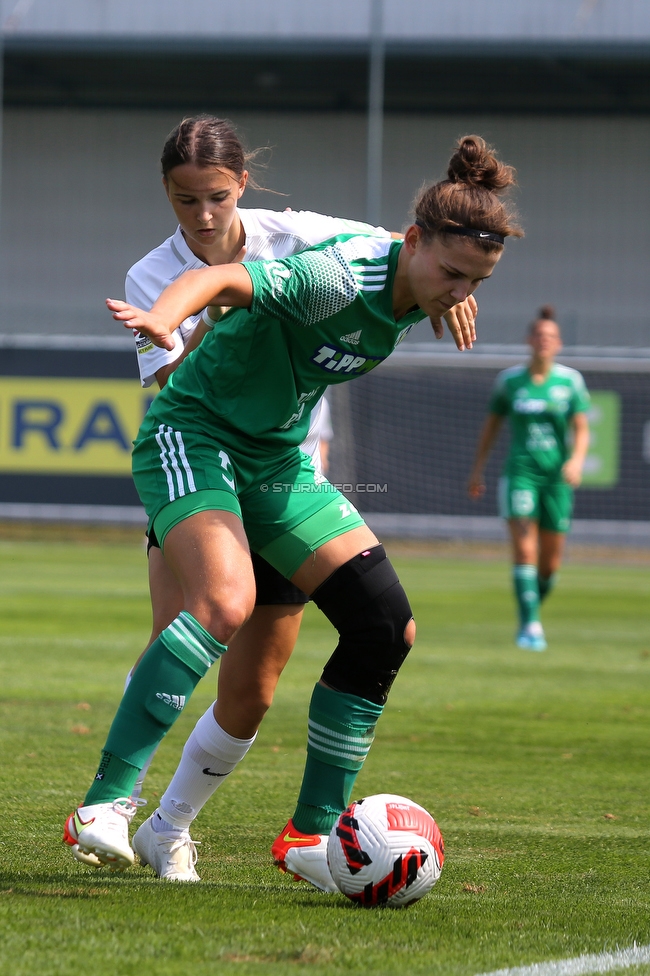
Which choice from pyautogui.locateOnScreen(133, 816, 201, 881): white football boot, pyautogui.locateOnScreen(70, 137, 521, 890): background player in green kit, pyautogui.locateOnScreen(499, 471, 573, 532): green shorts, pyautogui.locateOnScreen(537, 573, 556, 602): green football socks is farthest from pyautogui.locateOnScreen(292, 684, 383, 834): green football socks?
pyautogui.locateOnScreen(537, 573, 556, 602): green football socks

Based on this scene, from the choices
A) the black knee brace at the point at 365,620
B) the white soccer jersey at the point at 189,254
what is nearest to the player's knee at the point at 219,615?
the black knee brace at the point at 365,620

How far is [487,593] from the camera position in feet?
46.8

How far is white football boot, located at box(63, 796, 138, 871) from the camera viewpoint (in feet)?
10.0

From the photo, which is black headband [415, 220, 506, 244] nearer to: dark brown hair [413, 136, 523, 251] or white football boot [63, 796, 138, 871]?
dark brown hair [413, 136, 523, 251]

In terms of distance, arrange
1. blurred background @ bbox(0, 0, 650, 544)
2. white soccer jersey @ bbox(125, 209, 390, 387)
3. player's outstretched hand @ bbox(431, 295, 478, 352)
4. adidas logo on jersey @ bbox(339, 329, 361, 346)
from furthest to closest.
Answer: blurred background @ bbox(0, 0, 650, 544) → white soccer jersey @ bbox(125, 209, 390, 387) → player's outstretched hand @ bbox(431, 295, 478, 352) → adidas logo on jersey @ bbox(339, 329, 361, 346)

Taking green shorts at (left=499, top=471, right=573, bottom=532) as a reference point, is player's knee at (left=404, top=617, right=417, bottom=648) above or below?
above

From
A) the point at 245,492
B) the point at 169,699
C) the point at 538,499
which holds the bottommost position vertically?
the point at 538,499

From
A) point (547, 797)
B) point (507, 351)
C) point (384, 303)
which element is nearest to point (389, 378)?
point (507, 351)

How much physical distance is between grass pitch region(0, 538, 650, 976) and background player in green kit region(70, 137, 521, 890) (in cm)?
33

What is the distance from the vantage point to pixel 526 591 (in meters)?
9.77

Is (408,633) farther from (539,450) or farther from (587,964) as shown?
(539,450)

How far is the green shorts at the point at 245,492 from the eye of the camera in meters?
3.39

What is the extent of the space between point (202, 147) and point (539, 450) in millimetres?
6537

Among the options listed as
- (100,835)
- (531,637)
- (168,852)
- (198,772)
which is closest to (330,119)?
(531,637)
